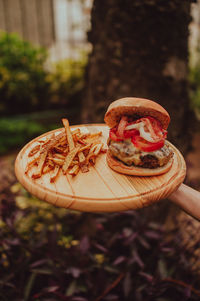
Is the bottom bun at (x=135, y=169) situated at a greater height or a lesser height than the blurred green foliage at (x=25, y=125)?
greater

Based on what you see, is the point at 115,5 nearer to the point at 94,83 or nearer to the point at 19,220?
the point at 94,83

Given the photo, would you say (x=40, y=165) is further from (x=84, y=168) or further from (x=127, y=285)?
(x=127, y=285)

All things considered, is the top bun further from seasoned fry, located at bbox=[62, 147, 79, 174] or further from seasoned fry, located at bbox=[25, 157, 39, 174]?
seasoned fry, located at bbox=[25, 157, 39, 174]

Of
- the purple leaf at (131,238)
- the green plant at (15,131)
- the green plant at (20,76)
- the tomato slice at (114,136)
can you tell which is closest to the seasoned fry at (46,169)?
the tomato slice at (114,136)

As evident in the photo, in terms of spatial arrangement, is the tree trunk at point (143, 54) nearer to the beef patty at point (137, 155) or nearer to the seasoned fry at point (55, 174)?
the beef patty at point (137, 155)

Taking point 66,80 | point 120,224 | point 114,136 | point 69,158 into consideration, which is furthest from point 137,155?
point 66,80

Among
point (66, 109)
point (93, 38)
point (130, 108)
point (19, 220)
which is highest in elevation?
point (93, 38)

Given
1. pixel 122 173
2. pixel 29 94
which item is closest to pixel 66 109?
pixel 29 94
